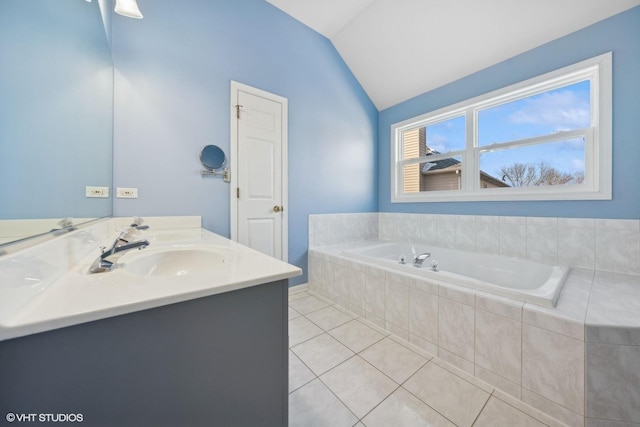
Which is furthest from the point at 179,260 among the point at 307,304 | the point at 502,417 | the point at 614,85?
the point at 614,85

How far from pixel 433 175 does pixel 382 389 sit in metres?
2.46

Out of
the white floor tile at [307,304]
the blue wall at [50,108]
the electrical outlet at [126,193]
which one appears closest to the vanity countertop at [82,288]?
the blue wall at [50,108]

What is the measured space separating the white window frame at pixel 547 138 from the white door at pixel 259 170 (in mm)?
1795

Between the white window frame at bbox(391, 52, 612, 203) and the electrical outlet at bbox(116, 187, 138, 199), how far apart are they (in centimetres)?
297

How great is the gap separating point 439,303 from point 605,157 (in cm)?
179

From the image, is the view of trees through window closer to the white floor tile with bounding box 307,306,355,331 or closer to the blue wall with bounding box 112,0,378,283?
the blue wall with bounding box 112,0,378,283

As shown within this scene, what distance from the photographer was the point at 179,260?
114cm

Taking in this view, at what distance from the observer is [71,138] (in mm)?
1006

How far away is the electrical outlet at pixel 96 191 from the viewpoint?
3.98ft

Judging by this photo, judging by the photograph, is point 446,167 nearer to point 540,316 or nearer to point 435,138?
point 435,138

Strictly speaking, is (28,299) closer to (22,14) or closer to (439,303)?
(22,14)

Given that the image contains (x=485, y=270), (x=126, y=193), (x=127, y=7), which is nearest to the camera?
(x=127, y=7)

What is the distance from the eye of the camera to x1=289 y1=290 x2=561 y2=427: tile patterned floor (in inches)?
42.4

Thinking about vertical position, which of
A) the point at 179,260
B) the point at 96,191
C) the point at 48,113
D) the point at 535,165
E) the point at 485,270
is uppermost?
the point at 535,165
